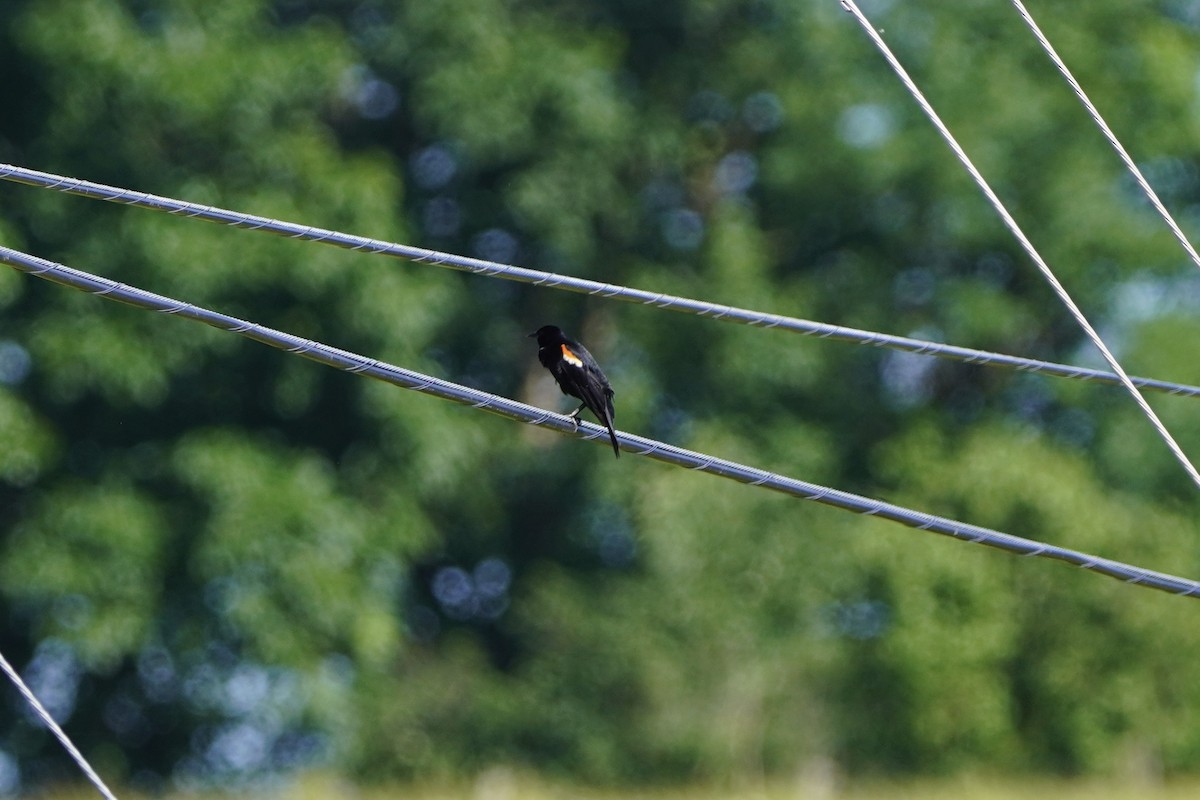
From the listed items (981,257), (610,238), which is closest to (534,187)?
(610,238)

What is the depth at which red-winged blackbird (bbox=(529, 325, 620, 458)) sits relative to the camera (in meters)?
9.44

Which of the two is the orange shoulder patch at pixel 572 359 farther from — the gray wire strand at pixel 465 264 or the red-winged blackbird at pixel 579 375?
the gray wire strand at pixel 465 264

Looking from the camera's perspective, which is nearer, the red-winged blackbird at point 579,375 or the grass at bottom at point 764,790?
the red-winged blackbird at point 579,375

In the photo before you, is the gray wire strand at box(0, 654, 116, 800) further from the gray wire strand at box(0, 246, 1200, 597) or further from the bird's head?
the bird's head

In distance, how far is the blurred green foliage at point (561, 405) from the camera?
2328 centimetres

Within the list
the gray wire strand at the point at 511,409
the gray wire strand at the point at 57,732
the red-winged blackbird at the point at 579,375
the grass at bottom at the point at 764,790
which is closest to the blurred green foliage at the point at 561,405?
the grass at bottom at the point at 764,790

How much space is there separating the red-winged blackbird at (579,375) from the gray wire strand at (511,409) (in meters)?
1.81

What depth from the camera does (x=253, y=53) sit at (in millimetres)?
24594

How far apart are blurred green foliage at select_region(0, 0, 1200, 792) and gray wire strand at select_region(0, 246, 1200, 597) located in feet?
50.3

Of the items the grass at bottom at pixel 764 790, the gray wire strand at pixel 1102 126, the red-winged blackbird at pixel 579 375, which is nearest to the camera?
the gray wire strand at pixel 1102 126

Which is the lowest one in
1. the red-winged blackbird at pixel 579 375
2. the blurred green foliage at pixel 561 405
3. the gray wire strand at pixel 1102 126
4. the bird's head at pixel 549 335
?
the blurred green foliage at pixel 561 405

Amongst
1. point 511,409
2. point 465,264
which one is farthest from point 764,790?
point 511,409

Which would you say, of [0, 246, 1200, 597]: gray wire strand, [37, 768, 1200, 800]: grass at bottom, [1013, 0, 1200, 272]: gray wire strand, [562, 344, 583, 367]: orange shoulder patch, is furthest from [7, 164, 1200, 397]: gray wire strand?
[37, 768, 1200, 800]: grass at bottom

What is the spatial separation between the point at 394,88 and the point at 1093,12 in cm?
871
